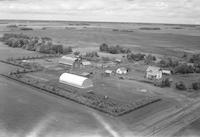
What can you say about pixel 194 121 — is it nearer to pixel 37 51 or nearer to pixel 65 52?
pixel 65 52

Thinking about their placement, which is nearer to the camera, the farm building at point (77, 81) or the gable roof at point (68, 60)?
the farm building at point (77, 81)

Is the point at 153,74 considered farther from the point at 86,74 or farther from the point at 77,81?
the point at 77,81

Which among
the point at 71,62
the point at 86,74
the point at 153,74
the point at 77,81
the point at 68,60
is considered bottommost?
the point at 86,74

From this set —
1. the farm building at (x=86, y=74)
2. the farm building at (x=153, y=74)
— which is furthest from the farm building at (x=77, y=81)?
the farm building at (x=153, y=74)

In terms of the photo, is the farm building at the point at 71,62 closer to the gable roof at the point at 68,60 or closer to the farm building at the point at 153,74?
the gable roof at the point at 68,60

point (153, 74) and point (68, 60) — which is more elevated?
point (68, 60)

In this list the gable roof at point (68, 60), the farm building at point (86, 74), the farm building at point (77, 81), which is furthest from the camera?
the gable roof at point (68, 60)

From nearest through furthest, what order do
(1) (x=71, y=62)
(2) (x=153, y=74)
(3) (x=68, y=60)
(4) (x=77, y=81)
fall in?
1. (4) (x=77, y=81)
2. (2) (x=153, y=74)
3. (1) (x=71, y=62)
4. (3) (x=68, y=60)

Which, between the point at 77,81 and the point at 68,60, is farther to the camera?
the point at 68,60

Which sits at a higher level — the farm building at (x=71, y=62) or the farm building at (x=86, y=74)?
the farm building at (x=71, y=62)

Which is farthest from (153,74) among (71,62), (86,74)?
(71,62)

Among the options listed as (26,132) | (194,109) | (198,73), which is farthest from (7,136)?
(198,73)

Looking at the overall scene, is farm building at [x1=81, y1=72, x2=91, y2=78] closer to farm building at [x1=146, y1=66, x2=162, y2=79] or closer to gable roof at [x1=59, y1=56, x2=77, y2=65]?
gable roof at [x1=59, y1=56, x2=77, y2=65]
